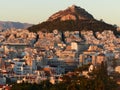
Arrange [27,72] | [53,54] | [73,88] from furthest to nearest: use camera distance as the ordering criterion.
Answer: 1. [53,54]
2. [27,72]
3. [73,88]

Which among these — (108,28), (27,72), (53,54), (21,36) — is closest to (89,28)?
(108,28)

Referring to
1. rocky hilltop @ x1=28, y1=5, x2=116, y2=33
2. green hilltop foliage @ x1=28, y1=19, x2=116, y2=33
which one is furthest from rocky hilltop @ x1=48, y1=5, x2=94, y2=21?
green hilltop foliage @ x1=28, y1=19, x2=116, y2=33

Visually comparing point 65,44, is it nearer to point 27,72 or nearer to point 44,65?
point 44,65

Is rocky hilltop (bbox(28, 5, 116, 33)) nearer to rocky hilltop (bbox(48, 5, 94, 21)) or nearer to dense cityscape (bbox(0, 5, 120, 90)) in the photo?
rocky hilltop (bbox(48, 5, 94, 21))

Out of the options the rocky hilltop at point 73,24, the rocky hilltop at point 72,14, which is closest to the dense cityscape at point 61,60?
the rocky hilltop at point 72,14

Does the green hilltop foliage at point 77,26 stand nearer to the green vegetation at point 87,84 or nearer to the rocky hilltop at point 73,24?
the rocky hilltop at point 73,24

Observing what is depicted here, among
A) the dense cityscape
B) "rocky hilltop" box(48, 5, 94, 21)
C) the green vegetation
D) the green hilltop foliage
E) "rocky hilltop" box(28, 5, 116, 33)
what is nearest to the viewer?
the green vegetation

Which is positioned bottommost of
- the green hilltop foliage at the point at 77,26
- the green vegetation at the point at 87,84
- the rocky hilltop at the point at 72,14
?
the green vegetation at the point at 87,84

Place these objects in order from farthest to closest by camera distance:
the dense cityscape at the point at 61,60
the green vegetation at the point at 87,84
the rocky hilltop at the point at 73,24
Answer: the rocky hilltop at the point at 73,24, the dense cityscape at the point at 61,60, the green vegetation at the point at 87,84
